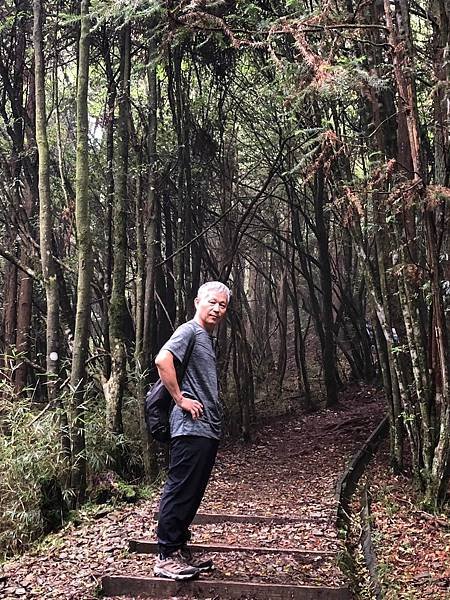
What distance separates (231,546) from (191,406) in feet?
4.51

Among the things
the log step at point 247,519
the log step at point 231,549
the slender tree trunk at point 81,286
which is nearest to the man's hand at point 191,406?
the log step at point 231,549

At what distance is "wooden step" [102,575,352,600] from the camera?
3.72 m

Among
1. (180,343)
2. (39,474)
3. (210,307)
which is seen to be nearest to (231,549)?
(180,343)

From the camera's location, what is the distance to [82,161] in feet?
21.7

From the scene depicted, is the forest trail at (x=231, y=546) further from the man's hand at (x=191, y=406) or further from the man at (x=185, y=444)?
the man's hand at (x=191, y=406)

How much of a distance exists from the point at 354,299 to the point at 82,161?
1085 centimetres

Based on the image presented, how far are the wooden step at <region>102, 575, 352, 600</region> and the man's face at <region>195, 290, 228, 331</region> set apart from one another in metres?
1.61

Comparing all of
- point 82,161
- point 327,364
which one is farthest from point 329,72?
point 327,364

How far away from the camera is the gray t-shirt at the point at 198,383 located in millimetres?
3947

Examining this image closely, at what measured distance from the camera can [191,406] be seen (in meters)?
3.91

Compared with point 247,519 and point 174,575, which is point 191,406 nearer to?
point 174,575

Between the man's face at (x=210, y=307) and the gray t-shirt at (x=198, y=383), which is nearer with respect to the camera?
the gray t-shirt at (x=198, y=383)

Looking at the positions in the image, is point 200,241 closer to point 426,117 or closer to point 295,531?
point 426,117

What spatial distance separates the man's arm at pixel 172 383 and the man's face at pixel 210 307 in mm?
366
